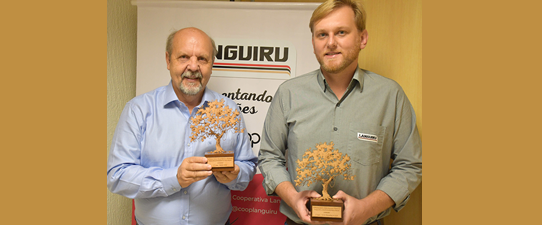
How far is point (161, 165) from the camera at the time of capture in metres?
1.94

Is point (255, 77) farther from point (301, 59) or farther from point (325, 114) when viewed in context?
point (325, 114)

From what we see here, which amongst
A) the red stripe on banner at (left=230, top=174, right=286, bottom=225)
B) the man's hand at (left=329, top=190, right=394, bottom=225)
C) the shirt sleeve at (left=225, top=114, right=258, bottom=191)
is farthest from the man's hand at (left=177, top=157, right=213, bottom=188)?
the red stripe on banner at (left=230, top=174, right=286, bottom=225)

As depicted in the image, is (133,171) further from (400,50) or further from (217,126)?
(400,50)

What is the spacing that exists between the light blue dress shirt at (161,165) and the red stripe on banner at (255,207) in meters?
0.41

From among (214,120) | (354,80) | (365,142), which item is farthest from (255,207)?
(354,80)

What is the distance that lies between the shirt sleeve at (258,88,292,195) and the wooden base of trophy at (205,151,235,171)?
230 mm

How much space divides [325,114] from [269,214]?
1060mm

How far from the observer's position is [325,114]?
1.80m

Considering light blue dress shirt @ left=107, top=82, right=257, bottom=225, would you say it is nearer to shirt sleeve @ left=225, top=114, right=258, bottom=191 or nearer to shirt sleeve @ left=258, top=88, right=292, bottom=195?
shirt sleeve @ left=225, top=114, right=258, bottom=191

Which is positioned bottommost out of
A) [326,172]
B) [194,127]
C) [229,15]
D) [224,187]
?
[224,187]

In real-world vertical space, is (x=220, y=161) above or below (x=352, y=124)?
below

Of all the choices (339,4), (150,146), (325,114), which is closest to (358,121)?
(325,114)

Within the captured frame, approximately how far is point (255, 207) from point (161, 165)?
33.6 inches

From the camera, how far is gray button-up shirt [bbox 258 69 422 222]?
1.76 m
